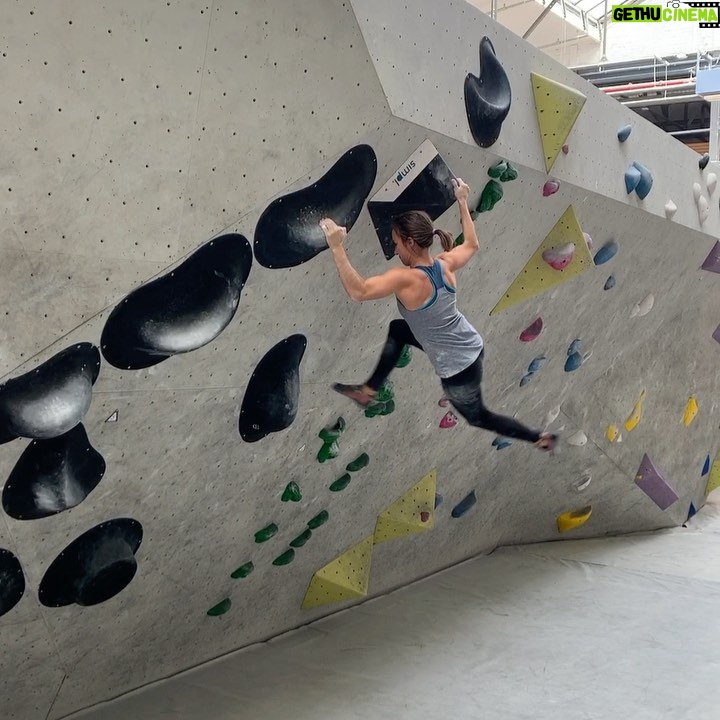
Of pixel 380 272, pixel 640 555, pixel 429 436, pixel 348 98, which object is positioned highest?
pixel 348 98

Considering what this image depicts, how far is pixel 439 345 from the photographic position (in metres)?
2.55

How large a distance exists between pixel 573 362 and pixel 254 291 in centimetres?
210

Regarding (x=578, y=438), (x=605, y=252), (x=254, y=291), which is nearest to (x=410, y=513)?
(x=578, y=438)

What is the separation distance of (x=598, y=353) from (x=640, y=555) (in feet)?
5.46

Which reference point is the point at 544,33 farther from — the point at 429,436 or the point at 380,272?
the point at 380,272

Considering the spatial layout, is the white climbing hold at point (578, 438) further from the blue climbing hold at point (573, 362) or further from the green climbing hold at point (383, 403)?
the green climbing hold at point (383, 403)

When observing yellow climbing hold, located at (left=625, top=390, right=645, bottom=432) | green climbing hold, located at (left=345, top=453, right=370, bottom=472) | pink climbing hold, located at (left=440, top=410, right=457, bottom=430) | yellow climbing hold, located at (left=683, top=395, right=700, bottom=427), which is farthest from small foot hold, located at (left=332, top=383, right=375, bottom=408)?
yellow climbing hold, located at (left=683, top=395, right=700, bottom=427)

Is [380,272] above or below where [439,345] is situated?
above

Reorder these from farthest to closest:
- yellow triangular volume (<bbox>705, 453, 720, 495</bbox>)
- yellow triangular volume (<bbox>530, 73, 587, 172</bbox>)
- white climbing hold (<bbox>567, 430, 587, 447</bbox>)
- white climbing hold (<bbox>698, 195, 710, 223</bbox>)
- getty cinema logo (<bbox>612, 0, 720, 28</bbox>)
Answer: getty cinema logo (<bbox>612, 0, 720, 28</bbox>), yellow triangular volume (<bbox>705, 453, 720, 495</bbox>), white climbing hold (<bbox>567, 430, 587, 447</bbox>), white climbing hold (<bbox>698, 195, 710, 223</bbox>), yellow triangular volume (<bbox>530, 73, 587, 172</bbox>)

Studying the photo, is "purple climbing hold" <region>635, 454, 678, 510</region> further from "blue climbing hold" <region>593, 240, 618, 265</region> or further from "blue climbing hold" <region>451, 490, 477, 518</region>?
"blue climbing hold" <region>593, 240, 618, 265</region>

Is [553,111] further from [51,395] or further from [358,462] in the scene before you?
[51,395]

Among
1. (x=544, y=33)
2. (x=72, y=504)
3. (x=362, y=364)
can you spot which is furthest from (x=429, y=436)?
(x=544, y=33)

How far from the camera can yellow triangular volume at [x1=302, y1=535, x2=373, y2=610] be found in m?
3.74

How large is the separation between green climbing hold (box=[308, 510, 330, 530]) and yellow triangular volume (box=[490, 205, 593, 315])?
1.00 m
